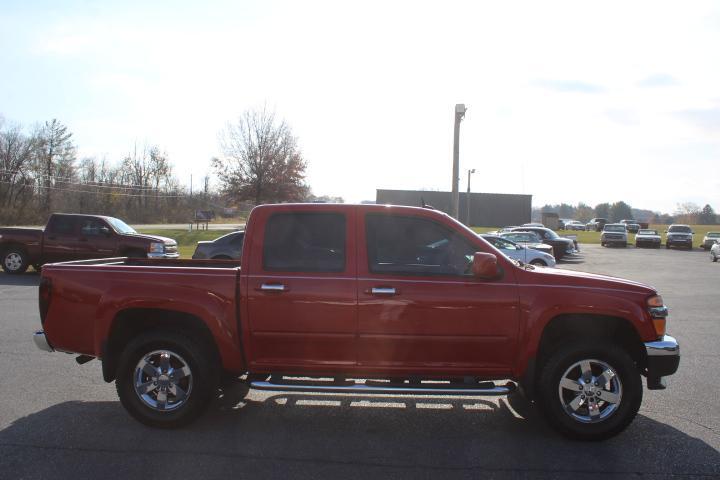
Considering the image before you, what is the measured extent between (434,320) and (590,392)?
1.44 meters

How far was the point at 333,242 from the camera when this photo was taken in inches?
197

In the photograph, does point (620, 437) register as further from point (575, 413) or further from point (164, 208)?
point (164, 208)

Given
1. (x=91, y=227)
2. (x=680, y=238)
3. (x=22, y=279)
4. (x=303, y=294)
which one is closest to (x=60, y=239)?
(x=91, y=227)

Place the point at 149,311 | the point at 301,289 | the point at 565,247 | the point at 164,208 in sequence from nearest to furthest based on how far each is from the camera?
the point at 301,289
the point at 149,311
the point at 565,247
the point at 164,208

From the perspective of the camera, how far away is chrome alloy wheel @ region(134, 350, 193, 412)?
4.97 metres

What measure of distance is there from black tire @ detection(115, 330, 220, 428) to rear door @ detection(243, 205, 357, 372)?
430mm

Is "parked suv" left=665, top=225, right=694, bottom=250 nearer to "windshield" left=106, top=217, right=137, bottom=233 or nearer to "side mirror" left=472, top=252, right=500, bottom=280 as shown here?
"windshield" left=106, top=217, right=137, bottom=233

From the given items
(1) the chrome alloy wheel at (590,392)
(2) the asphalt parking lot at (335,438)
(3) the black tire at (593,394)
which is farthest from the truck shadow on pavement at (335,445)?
(1) the chrome alloy wheel at (590,392)

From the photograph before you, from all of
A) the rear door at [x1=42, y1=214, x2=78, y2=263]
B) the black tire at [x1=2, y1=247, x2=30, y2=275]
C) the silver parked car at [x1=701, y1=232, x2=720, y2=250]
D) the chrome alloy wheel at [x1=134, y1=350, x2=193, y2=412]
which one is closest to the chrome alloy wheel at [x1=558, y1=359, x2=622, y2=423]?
the chrome alloy wheel at [x1=134, y1=350, x2=193, y2=412]

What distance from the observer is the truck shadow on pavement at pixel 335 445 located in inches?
165

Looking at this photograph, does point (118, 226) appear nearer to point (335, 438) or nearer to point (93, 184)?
point (335, 438)

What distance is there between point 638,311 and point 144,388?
165 inches

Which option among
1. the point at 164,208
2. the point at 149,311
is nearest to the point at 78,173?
the point at 164,208

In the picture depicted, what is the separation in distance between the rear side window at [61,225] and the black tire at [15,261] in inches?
47.7
